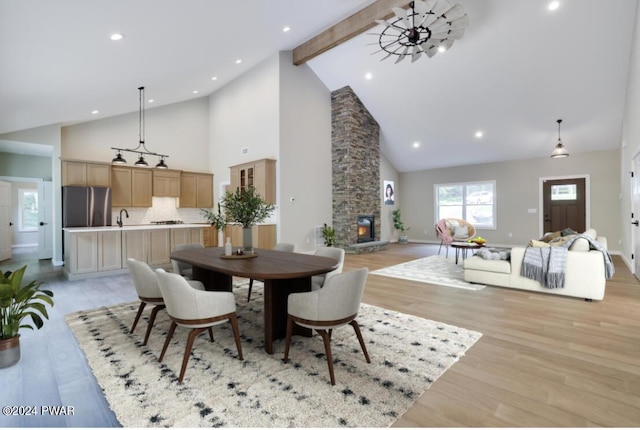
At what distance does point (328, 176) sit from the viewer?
28.5 ft

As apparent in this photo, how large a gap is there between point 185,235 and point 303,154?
3.44 metres

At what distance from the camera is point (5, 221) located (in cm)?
742

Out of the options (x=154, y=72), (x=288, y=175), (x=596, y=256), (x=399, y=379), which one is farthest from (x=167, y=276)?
(x=288, y=175)

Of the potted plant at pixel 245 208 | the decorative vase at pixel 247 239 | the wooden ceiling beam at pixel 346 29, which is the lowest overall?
the decorative vase at pixel 247 239

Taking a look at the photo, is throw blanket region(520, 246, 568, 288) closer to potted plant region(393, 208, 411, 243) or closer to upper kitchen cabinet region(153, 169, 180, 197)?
potted plant region(393, 208, 411, 243)

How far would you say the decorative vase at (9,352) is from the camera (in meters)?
2.35

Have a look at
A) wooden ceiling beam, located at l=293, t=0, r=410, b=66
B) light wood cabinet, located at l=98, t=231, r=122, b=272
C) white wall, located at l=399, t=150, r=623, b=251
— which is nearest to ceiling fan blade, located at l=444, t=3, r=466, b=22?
wooden ceiling beam, located at l=293, t=0, r=410, b=66

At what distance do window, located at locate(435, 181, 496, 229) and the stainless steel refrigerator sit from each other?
9.79 meters

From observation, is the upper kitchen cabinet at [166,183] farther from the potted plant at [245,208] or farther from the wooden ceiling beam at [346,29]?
the potted plant at [245,208]

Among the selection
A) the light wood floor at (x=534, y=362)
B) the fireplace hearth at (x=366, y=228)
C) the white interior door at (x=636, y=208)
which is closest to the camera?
the light wood floor at (x=534, y=362)

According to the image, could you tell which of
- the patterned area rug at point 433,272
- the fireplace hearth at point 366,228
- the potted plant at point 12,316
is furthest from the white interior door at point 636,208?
the potted plant at point 12,316

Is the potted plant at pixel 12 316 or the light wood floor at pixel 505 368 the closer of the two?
the light wood floor at pixel 505 368

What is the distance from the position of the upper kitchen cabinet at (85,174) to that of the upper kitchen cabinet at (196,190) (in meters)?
1.86

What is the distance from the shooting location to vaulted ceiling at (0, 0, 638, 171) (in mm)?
3383
